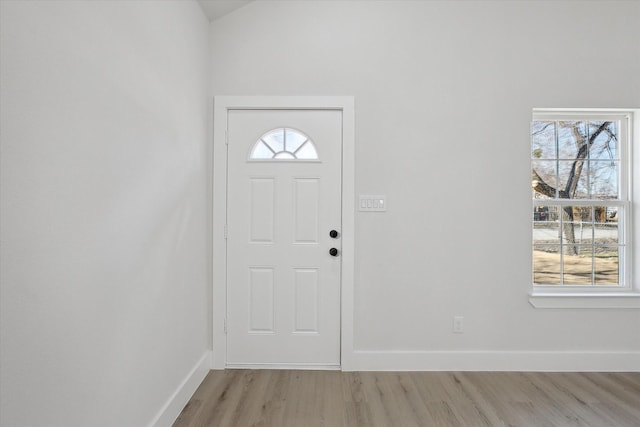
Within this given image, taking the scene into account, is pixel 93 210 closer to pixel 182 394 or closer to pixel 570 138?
pixel 182 394

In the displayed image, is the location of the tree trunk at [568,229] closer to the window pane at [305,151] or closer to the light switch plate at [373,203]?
the light switch plate at [373,203]

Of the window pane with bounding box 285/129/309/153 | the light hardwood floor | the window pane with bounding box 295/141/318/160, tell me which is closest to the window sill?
the light hardwood floor

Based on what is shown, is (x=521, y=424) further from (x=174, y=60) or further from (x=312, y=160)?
(x=174, y=60)

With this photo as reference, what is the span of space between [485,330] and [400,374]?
2.38 feet

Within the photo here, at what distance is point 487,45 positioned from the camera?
103 inches

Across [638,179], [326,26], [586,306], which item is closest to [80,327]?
[326,26]

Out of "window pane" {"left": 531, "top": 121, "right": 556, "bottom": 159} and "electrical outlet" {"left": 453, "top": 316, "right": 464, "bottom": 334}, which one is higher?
"window pane" {"left": 531, "top": 121, "right": 556, "bottom": 159}

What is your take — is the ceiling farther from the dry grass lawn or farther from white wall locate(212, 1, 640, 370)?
the dry grass lawn

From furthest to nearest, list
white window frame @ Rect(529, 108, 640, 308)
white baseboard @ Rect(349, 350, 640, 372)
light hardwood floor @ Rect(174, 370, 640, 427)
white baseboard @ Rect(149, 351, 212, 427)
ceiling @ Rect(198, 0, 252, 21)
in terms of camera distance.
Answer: white window frame @ Rect(529, 108, 640, 308) → white baseboard @ Rect(349, 350, 640, 372) → ceiling @ Rect(198, 0, 252, 21) → light hardwood floor @ Rect(174, 370, 640, 427) → white baseboard @ Rect(149, 351, 212, 427)

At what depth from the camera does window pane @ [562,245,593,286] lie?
2777 mm

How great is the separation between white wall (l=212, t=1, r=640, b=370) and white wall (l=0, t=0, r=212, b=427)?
0.92 metres

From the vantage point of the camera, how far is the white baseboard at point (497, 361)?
8.55ft

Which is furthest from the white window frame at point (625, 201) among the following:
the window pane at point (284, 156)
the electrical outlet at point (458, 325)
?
the window pane at point (284, 156)

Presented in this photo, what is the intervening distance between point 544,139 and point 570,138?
0.21m
